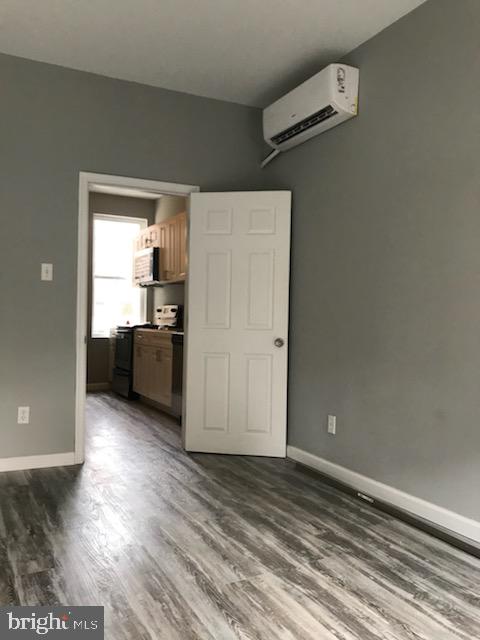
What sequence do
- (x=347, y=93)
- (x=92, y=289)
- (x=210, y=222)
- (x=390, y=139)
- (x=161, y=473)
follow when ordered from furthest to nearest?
(x=92, y=289) → (x=210, y=222) → (x=161, y=473) → (x=347, y=93) → (x=390, y=139)

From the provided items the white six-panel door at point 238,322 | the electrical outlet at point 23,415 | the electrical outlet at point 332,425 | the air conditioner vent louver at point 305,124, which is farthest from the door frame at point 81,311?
the electrical outlet at point 332,425

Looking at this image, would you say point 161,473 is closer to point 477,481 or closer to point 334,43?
point 477,481

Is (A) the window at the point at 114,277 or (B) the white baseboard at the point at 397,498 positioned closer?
(B) the white baseboard at the point at 397,498

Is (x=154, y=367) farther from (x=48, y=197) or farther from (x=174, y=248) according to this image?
(x=48, y=197)

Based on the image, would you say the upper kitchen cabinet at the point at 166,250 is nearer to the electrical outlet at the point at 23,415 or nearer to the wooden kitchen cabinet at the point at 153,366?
the wooden kitchen cabinet at the point at 153,366

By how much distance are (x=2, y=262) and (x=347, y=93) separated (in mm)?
2517

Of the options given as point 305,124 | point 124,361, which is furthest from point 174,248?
point 305,124

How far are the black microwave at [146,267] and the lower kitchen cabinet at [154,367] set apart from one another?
2.31 ft

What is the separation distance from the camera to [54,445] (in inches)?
147

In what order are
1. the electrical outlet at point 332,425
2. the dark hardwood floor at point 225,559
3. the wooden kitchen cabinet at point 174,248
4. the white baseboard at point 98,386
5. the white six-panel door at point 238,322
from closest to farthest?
the dark hardwood floor at point 225,559 → the electrical outlet at point 332,425 → the white six-panel door at point 238,322 → the wooden kitchen cabinet at point 174,248 → the white baseboard at point 98,386

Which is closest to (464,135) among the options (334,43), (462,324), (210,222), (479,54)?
(479,54)

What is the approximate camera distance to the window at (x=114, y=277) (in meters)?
7.31

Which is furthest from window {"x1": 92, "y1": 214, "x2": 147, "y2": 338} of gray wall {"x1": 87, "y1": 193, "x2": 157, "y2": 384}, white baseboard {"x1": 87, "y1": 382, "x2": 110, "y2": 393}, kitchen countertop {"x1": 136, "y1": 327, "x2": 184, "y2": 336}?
kitchen countertop {"x1": 136, "y1": 327, "x2": 184, "y2": 336}

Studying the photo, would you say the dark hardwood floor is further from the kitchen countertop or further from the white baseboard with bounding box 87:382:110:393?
the white baseboard with bounding box 87:382:110:393
